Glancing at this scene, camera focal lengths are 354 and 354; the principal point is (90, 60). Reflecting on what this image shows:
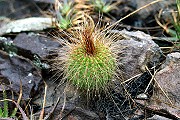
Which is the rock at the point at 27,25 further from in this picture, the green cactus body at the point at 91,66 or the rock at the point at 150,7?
the green cactus body at the point at 91,66

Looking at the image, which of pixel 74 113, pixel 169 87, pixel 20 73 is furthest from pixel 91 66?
pixel 20 73

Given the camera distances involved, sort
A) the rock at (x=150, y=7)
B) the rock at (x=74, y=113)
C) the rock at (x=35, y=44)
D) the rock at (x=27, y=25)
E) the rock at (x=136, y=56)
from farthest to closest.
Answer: the rock at (x=150, y=7)
the rock at (x=27, y=25)
the rock at (x=35, y=44)
the rock at (x=136, y=56)
the rock at (x=74, y=113)

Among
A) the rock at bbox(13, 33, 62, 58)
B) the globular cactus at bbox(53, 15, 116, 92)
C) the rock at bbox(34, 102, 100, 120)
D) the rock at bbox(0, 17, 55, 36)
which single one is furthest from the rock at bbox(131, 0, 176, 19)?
the rock at bbox(34, 102, 100, 120)

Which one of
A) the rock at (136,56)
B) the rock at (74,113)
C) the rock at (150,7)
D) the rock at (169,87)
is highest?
the rock at (150,7)

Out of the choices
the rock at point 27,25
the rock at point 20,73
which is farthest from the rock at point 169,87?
the rock at point 27,25

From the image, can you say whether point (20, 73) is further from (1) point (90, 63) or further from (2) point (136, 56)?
(2) point (136, 56)

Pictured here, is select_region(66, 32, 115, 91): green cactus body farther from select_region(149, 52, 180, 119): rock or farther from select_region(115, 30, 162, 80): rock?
select_region(149, 52, 180, 119): rock
